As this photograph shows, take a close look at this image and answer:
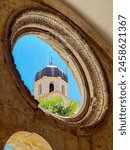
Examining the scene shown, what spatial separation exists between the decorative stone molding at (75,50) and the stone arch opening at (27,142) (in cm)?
91

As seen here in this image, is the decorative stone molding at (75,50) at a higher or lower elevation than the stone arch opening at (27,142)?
higher

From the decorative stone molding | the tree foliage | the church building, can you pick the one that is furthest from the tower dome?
the decorative stone molding

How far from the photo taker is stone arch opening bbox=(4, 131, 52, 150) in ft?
15.2

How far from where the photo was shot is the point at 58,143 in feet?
16.2

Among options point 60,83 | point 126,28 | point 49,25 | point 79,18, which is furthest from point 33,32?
point 60,83

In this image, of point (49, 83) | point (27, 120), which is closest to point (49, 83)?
point (49, 83)

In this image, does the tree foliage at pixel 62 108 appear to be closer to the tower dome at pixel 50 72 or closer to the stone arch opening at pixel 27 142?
the stone arch opening at pixel 27 142

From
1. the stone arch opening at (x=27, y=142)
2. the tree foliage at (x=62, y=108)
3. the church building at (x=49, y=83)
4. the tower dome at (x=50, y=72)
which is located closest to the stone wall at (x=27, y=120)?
the stone arch opening at (x=27, y=142)

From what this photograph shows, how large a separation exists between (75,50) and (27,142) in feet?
7.75

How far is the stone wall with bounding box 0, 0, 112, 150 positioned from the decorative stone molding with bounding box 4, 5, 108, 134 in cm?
18

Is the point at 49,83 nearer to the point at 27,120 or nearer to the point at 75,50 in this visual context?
the point at 75,50

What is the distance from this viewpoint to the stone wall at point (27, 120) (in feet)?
14.9

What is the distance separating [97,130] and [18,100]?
1454 millimetres

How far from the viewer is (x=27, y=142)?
4863 mm
